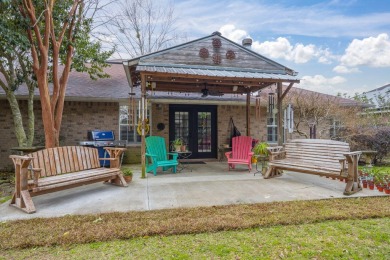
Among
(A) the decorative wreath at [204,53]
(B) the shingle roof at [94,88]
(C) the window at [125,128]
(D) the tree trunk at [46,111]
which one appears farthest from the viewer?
(C) the window at [125,128]

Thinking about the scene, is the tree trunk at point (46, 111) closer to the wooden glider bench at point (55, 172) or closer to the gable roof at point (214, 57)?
the wooden glider bench at point (55, 172)

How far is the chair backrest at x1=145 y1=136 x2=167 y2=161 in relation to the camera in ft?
23.1

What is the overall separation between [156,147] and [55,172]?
2.89 meters

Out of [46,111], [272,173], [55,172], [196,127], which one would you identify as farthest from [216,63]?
[55,172]

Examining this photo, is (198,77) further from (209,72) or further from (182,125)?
(182,125)

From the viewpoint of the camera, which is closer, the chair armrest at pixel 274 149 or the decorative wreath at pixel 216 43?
the chair armrest at pixel 274 149

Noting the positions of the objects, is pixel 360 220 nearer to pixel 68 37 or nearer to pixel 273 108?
pixel 273 108

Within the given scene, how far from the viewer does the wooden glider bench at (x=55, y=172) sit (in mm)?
4152

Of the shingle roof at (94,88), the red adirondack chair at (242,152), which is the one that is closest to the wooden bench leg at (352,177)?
the red adirondack chair at (242,152)

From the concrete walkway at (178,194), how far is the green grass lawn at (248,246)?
1172 mm

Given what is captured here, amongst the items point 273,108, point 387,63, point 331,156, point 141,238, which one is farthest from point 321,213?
point 387,63

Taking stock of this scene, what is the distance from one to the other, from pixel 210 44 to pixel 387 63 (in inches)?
657

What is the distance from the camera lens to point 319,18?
9.79 metres

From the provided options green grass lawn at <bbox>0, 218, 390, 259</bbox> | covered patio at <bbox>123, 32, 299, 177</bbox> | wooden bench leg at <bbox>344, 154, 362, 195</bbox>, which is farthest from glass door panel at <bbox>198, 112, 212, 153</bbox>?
green grass lawn at <bbox>0, 218, 390, 259</bbox>
